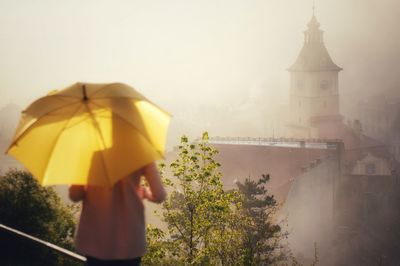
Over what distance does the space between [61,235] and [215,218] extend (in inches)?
228

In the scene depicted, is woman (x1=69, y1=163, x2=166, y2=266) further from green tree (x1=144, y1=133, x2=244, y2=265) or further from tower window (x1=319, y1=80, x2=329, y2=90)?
tower window (x1=319, y1=80, x2=329, y2=90)

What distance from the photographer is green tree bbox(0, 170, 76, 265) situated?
43.0 ft

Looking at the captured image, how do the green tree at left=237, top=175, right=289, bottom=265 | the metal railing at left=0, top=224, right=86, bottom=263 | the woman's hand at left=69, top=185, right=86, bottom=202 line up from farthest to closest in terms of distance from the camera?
the green tree at left=237, top=175, right=289, bottom=265
the metal railing at left=0, top=224, right=86, bottom=263
the woman's hand at left=69, top=185, right=86, bottom=202

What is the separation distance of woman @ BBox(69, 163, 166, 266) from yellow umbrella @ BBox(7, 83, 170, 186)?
0.15 metres

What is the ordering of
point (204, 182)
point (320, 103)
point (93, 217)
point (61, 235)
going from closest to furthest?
point (93, 217) → point (204, 182) → point (61, 235) → point (320, 103)

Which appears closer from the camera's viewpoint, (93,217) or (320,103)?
(93,217)

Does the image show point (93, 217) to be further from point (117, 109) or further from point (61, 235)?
point (61, 235)

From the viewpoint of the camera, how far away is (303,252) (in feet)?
99.2

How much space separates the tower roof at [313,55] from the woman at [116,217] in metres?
59.0

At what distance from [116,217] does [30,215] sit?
1233 cm

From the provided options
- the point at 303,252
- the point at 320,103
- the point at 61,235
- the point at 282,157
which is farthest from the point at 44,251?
the point at 320,103

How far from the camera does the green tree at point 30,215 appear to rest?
516 inches

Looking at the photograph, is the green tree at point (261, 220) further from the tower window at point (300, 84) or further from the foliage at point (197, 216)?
the tower window at point (300, 84)

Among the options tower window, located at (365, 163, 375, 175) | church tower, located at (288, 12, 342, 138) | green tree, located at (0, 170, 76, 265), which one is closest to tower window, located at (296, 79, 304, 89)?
church tower, located at (288, 12, 342, 138)
